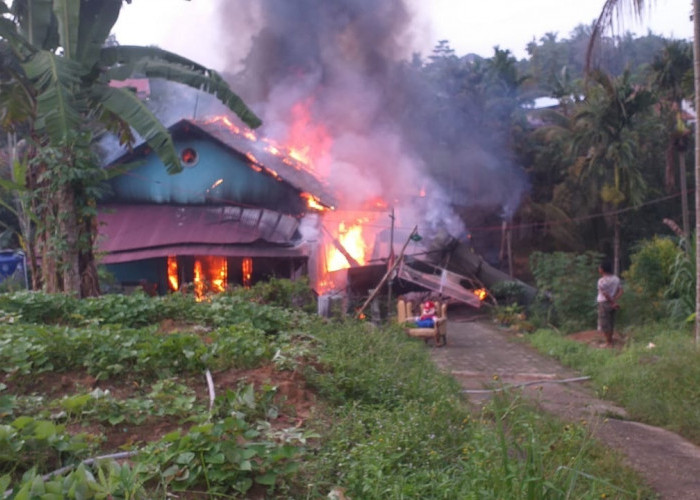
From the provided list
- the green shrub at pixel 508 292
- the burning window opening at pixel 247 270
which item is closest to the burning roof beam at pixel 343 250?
the burning window opening at pixel 247 270

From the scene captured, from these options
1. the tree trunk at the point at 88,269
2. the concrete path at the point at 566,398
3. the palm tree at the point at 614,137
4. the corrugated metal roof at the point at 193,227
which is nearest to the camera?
the concrete path at the point at 566,398

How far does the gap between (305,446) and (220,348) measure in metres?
1.93

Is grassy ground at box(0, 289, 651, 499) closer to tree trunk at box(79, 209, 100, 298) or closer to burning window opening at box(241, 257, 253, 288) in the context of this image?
tree trunk at box(79, 209, 100, 298)

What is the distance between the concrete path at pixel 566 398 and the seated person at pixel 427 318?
1.78 ft

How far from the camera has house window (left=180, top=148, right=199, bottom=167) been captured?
19734 mm

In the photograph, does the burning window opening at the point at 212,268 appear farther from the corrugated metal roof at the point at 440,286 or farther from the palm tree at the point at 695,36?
the palm tree at the point at 695,36

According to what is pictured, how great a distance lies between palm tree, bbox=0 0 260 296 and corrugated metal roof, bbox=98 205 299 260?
6836mm

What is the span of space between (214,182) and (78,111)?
9.72 m

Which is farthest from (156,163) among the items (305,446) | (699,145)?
(305,446)

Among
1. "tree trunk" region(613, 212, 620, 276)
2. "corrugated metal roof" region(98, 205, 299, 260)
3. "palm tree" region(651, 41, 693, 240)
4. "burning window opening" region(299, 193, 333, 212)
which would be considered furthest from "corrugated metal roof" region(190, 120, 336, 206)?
"palm tree" region(651, 41, 693, 240)

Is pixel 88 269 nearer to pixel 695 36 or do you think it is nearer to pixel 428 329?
pixel 428 329

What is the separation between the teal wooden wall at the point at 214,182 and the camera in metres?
19.6

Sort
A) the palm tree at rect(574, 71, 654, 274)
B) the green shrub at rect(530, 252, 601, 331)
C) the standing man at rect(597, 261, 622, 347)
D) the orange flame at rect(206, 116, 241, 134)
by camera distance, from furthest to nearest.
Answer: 1. the palm tree at rect(574, 71, 654, 274)
2. the orange flame at rect(206, 116, 241, 134)
3. the green shrub at rect(530, 252, 601, 331)
4. the standing man at rect(597, 261, 622, 347)

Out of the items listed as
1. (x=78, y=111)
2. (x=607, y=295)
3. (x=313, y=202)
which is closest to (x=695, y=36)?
(x=607, y=295)
